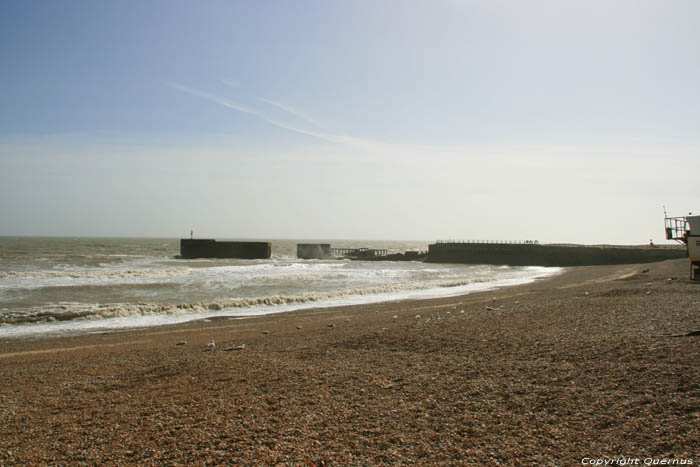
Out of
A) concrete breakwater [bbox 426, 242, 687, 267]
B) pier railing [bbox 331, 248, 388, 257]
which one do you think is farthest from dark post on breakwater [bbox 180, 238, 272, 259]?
concrete breakwater [bbox 426, 242, 687, 267]

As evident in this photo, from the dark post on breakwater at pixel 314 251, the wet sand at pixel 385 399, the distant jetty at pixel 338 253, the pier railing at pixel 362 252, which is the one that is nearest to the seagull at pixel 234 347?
the wet sand at pixel 385 399

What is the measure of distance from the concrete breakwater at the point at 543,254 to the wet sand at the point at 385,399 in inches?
1792

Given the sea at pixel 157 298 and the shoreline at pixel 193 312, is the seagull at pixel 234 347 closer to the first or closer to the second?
the shoreline at pixel 193 312

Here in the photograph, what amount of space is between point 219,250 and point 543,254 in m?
43.1

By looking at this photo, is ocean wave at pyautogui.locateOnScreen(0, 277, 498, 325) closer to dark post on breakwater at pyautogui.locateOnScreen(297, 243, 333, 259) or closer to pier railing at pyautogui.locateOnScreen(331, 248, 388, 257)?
pier railing at pyautogui.locateOnScreen(331, 248, 388, 257)

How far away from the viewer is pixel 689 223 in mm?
18219

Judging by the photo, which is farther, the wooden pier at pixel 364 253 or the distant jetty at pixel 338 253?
the wooden pier at pixel 364 253

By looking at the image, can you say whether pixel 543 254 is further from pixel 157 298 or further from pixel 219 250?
pixel 157 298

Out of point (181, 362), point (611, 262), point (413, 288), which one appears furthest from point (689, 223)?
point (611, 262)

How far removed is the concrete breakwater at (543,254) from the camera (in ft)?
158

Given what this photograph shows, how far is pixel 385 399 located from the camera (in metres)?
5.12

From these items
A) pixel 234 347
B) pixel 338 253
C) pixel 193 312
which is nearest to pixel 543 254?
pixel 338 253

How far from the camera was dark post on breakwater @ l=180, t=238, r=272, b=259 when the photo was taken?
6391cm

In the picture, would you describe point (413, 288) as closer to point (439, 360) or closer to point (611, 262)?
point (439, 360)
